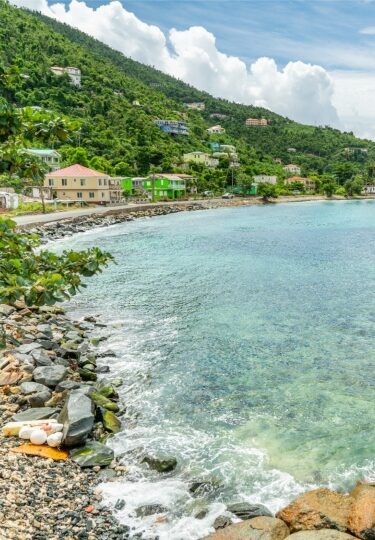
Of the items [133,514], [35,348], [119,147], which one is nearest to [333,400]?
[133,514]

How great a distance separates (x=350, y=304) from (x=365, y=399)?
10944 millimetres

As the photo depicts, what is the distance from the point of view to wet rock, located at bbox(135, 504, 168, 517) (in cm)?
855

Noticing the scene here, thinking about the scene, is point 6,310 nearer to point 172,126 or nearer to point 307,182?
point 307,182

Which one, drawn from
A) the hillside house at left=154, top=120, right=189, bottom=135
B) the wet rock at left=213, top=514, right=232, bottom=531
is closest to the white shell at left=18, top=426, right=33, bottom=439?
the wet rock at left=213, top=514, right=232, bottom=531

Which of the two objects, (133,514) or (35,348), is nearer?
(133,514)

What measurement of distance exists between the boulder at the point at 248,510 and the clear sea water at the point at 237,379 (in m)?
0.34

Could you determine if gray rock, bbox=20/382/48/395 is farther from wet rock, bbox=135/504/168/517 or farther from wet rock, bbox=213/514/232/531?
wet rock, bbox=213/514/232/531

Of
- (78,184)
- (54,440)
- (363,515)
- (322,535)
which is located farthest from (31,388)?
(78,184)

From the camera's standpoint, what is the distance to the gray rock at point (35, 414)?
11.1m

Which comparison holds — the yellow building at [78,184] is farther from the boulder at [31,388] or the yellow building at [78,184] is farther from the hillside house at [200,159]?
the boulder at [31,388]

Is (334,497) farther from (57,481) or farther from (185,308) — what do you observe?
(185,308)

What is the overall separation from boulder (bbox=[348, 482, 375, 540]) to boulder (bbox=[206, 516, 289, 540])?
3.58 ft

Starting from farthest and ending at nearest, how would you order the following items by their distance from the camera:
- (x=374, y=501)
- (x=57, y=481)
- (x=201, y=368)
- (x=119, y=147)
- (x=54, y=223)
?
(x=119, y=147) < (x=54, y=223) < (x=201, y=368) < (x=57, y=481) < (x=374, y=501)

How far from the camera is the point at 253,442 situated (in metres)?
11.2
